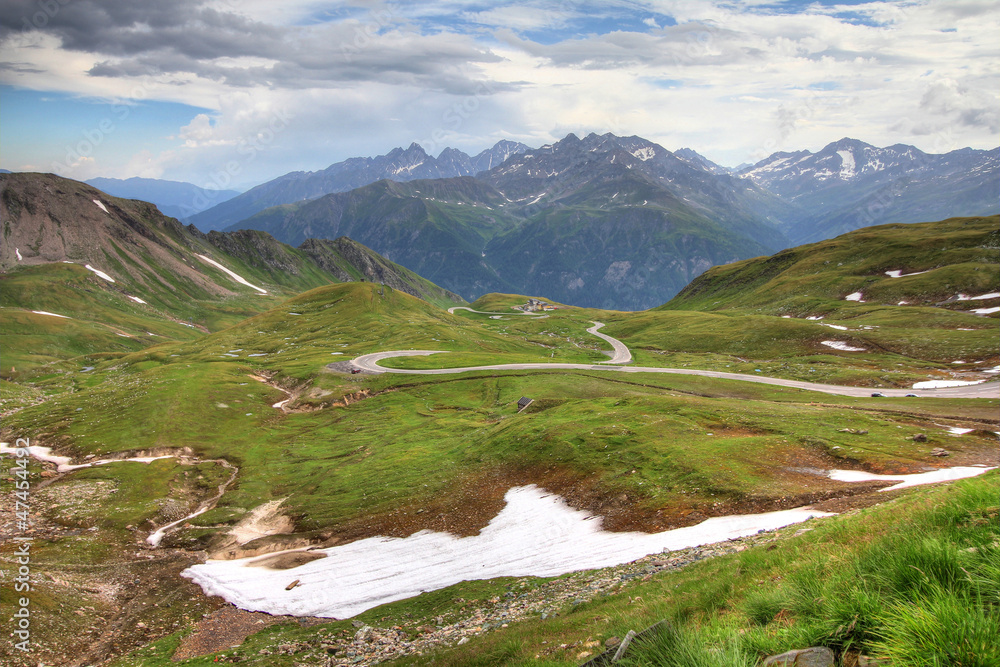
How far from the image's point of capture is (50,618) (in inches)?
1275

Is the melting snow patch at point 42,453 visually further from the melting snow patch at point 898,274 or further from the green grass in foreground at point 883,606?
the melting snow patch at point 898,274

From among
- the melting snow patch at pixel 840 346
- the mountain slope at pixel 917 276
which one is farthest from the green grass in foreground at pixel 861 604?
the mountain slope at pixel 917 276

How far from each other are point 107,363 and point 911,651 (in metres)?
200

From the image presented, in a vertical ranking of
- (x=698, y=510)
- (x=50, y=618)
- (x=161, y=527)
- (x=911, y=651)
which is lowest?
(x=161, y=527)

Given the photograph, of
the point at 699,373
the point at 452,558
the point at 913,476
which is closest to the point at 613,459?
the point at 452,558

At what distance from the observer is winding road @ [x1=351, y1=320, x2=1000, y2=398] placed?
71875mm

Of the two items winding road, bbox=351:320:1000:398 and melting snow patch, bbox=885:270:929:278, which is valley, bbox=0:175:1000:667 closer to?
winding road, bbox=351:320:1000:398

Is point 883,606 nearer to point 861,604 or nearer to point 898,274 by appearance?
point 861,604

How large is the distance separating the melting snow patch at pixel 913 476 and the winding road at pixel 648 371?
144ft

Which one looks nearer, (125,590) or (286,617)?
(286,617)

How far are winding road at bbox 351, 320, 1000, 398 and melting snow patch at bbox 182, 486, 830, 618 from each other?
60.5m

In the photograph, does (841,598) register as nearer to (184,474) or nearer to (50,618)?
(50,618)

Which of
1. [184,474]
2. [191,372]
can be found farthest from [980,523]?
[191,372]

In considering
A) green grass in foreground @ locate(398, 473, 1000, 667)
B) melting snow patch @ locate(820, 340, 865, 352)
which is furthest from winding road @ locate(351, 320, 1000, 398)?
green grass in foreground @ locate(398, 473, 1000, 667)
